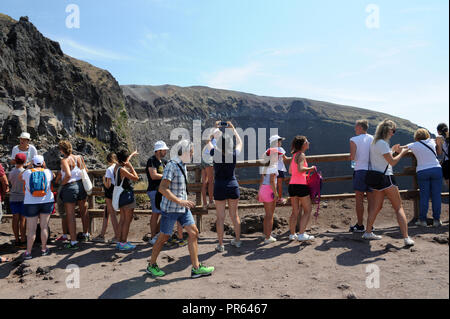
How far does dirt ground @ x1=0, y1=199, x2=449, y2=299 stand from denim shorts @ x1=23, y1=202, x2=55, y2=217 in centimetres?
75

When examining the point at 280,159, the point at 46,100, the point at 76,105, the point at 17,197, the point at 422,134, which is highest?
the point at 76,105

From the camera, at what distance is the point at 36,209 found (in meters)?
5.20

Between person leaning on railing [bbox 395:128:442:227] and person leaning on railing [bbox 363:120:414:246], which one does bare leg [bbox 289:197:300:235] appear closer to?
person leaning on railing [bbox 363:120:414:246]

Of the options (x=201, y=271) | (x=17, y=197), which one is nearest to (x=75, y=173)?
(x=17, y=197)

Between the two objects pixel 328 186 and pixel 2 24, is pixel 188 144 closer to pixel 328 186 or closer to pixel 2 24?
pixel 2 24

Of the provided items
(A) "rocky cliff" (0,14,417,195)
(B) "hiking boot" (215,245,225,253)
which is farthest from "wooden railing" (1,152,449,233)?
(A) "rocky cliff" (0,14,417,195)

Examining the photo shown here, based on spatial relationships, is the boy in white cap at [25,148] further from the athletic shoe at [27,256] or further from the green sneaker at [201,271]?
the green sneaker at [201,271]

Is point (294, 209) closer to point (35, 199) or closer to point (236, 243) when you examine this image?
point (236, 243)

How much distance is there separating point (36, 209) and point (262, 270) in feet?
12.2

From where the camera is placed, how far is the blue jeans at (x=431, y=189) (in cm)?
584

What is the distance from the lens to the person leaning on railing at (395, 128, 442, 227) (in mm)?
5848

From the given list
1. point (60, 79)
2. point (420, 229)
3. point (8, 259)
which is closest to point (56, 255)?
point (8, 259)

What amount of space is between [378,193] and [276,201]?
5.24ft

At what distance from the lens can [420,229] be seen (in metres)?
5.79
